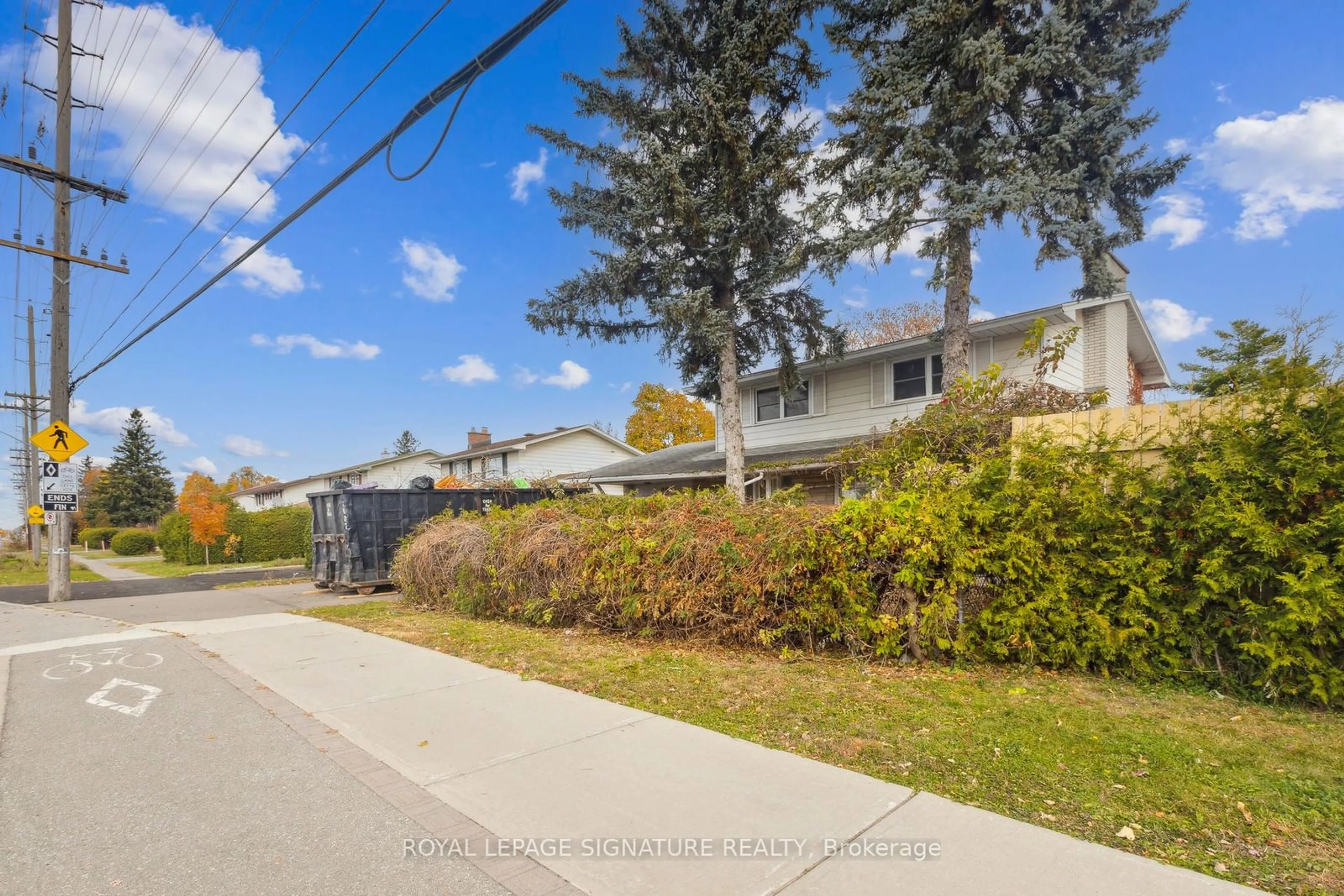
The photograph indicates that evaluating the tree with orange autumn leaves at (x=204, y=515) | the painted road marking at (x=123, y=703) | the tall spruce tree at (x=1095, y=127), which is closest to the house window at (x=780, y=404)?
the tall spruce tree at (x=1095, y=127)

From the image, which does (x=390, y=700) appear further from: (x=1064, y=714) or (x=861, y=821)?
(x=1064, y=714)

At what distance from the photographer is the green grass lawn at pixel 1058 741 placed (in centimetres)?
280

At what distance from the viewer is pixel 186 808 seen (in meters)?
3.39

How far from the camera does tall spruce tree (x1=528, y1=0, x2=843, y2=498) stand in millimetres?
14352

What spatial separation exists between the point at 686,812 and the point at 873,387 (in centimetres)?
1460

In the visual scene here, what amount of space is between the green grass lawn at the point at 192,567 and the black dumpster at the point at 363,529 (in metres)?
9.72

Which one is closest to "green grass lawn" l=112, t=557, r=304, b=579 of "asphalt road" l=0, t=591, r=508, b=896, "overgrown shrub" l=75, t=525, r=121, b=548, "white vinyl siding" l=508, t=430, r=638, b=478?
"white vinyl siding" l=508, t=430, r=638, b=478

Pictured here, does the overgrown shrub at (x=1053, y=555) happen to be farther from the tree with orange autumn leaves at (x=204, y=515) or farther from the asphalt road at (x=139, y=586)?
the tree with orange autumn leaves at (x=204, y=515)

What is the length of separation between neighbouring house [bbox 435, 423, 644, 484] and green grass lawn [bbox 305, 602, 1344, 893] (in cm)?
2392

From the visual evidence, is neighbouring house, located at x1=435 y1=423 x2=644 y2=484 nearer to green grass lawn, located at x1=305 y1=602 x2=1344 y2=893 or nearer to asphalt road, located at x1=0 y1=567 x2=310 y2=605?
asphalt road, located at x1=0 y1=567 x2=310 y2=605

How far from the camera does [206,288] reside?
12.3 m

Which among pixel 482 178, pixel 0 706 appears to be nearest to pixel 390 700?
pixel 0 706

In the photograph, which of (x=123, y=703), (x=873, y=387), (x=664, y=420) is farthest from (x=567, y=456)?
(x=123, y=703)

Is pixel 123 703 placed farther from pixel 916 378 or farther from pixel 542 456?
pixel 542 456
